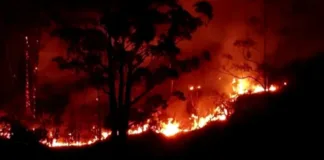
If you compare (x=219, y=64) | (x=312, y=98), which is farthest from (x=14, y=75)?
(x=312, y=98)

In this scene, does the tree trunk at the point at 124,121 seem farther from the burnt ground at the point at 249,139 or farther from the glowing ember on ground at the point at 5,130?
the glowing ember on ground at the point at 5,130

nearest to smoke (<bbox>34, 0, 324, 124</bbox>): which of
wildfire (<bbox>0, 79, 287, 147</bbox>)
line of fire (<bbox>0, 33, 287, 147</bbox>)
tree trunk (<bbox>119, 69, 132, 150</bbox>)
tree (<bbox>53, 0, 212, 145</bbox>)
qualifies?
line of fire (<bbox>0, 33, 287, 147</bbox>)

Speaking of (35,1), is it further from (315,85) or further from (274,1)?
(274,1)

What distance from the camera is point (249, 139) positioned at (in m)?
12.8

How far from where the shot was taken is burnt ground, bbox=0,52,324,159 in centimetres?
1189

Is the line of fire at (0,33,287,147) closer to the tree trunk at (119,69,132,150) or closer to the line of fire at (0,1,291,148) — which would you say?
the line of fire at (0,1,291,148)

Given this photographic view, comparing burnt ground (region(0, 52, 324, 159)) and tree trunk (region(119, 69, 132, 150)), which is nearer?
burnt ground (region(0, 52, 324, 159))

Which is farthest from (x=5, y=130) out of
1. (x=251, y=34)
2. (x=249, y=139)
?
(x=251, y=34)

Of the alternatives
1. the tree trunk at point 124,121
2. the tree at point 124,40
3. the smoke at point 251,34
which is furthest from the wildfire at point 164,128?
the smoke at point 251,34

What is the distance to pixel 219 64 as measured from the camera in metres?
24.3

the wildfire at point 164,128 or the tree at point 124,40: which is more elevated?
the tree at point 124,40

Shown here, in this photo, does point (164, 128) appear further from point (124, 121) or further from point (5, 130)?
point (5, 130)

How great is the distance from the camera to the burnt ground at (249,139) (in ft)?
39.0

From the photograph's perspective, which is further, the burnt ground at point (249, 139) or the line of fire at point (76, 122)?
the line of fire at point (76, 122)
